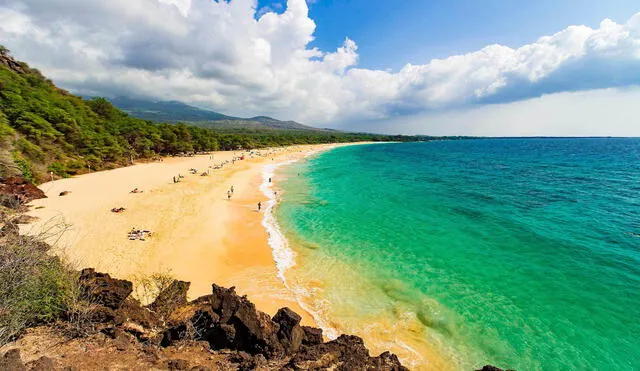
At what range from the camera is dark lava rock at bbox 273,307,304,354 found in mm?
8320

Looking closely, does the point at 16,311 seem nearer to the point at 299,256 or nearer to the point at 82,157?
the point at 299,256

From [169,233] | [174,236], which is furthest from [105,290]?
[169,233]

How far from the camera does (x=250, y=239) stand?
2164 centimetres

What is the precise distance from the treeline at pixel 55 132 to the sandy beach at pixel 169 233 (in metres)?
4.12

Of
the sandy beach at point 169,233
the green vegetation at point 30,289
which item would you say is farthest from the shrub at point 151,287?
the green vegetation at point 30,289

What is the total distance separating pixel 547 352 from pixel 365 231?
14.2 metres

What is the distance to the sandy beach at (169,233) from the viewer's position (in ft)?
50.9

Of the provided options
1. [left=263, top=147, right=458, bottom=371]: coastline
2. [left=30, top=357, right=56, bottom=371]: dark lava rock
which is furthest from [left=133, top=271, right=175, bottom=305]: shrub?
[left=263, top=147, right=458, bottom=371]: coastline

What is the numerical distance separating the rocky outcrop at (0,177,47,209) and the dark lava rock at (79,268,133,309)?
19.3m

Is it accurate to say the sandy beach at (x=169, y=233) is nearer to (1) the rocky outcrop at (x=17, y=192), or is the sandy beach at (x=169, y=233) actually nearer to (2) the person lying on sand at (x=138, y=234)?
(2) the person lying on sand at (x=138, y=234)

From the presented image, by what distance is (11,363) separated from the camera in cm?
577

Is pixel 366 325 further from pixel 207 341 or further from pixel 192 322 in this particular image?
pixel 192 322

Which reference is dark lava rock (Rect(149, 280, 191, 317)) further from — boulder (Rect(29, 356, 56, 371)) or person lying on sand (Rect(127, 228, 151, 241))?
person lying on sand (Rect(127, 228, 151, 241))

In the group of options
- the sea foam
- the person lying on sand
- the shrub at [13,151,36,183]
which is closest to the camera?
the sea foam
